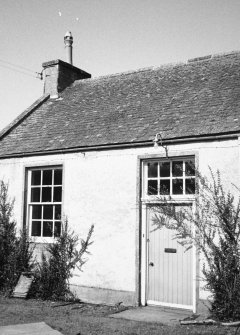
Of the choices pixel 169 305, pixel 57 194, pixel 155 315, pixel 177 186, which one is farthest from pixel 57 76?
pixel 155 315

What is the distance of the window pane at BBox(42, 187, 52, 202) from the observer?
38.8 ft

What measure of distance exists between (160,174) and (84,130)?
10.1 feet

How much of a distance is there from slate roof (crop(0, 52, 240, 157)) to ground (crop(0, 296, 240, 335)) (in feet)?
13.7

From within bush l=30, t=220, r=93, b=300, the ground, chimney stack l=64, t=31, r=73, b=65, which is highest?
chimney stack l=64, t=31, r=73, b=65

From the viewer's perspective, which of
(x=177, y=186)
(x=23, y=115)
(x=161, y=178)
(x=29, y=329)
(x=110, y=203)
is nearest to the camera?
(x=29, y=329)

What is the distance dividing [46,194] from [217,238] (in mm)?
5448

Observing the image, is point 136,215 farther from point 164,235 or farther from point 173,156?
point 173,156

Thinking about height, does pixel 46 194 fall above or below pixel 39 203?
above

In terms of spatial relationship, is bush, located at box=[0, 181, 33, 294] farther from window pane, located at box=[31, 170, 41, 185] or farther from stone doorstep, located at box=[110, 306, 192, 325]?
stone doorstep, located at box=[110, 306, 192, 325]

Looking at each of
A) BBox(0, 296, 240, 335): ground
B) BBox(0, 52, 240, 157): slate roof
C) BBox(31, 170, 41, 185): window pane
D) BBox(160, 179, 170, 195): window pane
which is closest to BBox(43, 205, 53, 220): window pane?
BBox(31, 170, 41, 185): window pane

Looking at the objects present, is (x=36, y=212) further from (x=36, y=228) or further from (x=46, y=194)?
(x=46, y=194)

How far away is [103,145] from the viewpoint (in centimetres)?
1064

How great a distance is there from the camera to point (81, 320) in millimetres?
8461

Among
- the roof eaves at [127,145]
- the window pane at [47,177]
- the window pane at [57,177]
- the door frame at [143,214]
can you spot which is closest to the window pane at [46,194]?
the window pane at [47,177]
